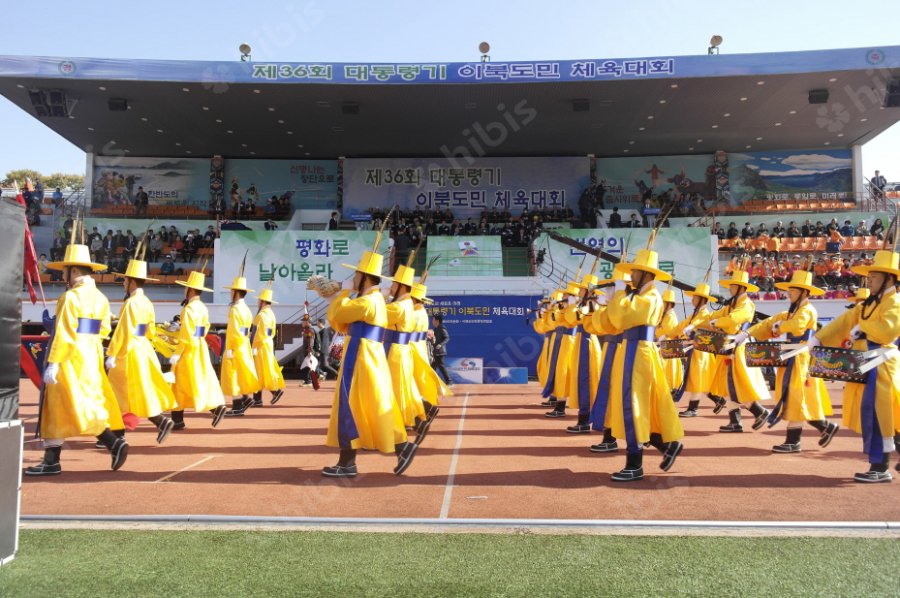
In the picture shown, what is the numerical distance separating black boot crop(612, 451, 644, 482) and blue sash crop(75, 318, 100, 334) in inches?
191

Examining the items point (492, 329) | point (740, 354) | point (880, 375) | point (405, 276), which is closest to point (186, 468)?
point (405, 276)

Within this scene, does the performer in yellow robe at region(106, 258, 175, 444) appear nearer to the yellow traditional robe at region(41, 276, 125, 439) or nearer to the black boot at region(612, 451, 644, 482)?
the yellow traditional robe at region(41, 276, 125, 439)

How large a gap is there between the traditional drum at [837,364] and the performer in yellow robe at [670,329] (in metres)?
2.71

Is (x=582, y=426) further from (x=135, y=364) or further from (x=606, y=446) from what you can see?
(x=135, y=364)

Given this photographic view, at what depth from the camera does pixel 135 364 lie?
7.20 metres

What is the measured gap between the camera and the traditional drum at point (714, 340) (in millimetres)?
8234

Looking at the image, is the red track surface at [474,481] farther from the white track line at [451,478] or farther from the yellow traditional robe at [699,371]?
the yellow traditional robe at [699,371]

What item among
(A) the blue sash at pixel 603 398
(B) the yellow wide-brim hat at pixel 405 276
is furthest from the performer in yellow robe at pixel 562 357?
(B) the yellow wide-brim hat at pixel 405 276

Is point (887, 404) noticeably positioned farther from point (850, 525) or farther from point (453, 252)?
Answer: point (453, 252)

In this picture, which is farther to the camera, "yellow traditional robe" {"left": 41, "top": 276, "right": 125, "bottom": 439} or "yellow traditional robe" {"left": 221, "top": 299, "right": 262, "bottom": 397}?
"yellow traditional robe" {"left": 221, "top": 299, "right": 262, "bottom": 397}

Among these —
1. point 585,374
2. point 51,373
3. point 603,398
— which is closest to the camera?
point 51,373

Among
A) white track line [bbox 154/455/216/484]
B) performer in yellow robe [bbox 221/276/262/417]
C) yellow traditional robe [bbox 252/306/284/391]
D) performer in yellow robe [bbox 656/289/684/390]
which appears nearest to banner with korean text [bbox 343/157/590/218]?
performer in yellow robe [bbox 656/289/684/390]

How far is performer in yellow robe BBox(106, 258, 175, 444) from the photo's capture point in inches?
281

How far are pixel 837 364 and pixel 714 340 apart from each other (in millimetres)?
2221
